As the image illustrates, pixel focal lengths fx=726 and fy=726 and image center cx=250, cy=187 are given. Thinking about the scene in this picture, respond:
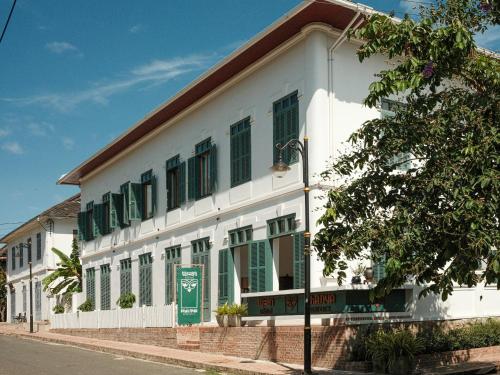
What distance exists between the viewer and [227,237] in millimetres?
21719

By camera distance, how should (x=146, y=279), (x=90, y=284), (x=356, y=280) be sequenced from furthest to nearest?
(x=90, y=284) < (x=146, y=279) < (x=356, y=280)

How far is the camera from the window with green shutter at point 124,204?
29328mm

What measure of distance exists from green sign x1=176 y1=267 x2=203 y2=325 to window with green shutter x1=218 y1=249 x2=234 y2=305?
2.29ft

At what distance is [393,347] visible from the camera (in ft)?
47.0

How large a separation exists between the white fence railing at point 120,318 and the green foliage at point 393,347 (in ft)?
30.3

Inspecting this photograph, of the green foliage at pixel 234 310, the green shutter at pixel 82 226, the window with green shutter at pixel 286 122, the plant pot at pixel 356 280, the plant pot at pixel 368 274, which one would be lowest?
the green foliage at pixel 234 310

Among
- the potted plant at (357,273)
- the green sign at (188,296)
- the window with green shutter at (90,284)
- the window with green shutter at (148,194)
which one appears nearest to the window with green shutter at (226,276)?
the green sign at (188,296)

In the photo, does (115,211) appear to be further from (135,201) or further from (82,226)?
(82,226)

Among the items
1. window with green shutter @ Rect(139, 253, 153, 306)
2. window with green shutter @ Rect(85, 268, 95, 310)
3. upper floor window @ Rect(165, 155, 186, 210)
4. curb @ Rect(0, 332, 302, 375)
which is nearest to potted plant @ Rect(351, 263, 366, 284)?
curb @ Rect(0, 332, 302, 375)

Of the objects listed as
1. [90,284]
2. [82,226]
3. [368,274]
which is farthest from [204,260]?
[82,226]

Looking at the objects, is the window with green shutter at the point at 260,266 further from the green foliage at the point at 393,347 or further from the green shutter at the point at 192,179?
the green foliage at the point at 393,347

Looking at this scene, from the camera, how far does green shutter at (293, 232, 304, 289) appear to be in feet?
58.1

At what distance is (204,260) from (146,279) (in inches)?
205

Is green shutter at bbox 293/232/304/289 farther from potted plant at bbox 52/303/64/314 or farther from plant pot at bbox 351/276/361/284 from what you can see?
potted plant at bbox 52/303/64/314
